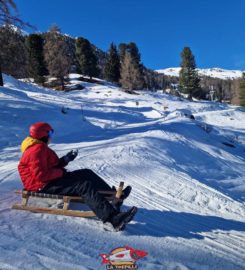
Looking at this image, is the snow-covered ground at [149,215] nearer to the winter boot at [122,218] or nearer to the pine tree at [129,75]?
the winter boot at [122,218]

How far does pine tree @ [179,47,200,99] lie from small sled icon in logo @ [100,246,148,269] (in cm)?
5596

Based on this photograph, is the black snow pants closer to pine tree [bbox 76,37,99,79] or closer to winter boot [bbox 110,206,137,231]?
winter boot [bbox 110,206,137,231]

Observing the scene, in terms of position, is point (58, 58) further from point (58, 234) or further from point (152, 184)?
point (58, 234)

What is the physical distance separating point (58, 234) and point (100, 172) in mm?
4008

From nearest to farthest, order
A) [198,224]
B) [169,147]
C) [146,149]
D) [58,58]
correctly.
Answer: [198,224], [146,149], [169,147], [58,58]

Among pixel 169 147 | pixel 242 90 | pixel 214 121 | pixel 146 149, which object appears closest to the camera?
pixel 146 149

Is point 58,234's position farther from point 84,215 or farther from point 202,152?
point 202,152

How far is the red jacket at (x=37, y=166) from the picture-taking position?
14.6 feet

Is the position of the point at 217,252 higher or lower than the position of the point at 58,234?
lower

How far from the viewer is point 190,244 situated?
14.1ft

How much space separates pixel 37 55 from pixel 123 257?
47527mm

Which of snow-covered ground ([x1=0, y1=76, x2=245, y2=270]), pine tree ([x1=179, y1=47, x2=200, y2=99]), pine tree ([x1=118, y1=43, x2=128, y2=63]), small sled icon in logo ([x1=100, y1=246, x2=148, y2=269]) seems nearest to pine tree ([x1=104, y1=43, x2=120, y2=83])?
pine tree ([x1=118, y1=43, x2=128, y2=63])

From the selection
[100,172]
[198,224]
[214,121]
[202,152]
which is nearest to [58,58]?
[214,121]

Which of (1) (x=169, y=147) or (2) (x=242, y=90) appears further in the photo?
(2) (x=242, y=90)
